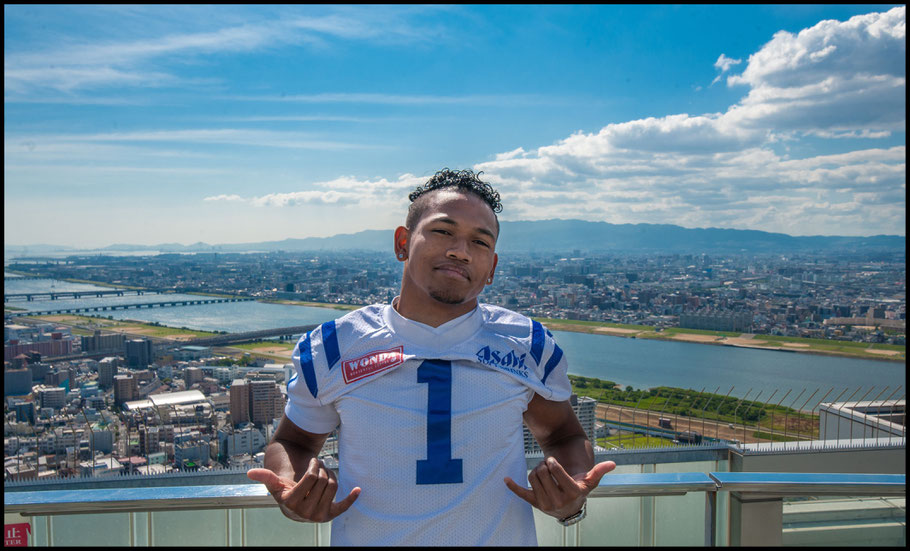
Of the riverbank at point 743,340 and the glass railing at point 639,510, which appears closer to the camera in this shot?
the glass railing at point 639,510

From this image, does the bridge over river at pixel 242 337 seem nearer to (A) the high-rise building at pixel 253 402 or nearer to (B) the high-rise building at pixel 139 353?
(B) the high-rise building at pixel 139 353

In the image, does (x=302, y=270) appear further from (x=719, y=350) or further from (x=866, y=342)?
(x=866, y=342)

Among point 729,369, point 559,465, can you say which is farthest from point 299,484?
point 729,369

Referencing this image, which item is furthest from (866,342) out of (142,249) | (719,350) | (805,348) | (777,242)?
(142,249)

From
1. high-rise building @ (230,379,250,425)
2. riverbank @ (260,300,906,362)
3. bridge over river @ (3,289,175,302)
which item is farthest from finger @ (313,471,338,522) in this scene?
bridge over river @ (3,289,175,302)

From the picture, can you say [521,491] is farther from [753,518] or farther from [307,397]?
[753,518]

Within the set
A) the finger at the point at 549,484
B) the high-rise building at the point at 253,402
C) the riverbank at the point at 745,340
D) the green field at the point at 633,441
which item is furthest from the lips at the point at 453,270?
the riverbank at the point at 745,340
